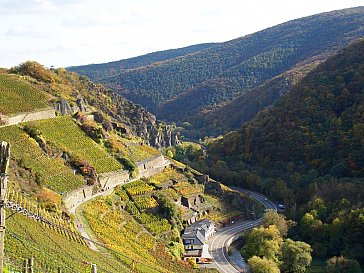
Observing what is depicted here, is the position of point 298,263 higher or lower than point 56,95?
lower

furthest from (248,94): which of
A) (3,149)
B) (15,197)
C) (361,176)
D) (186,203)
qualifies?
(3,149)

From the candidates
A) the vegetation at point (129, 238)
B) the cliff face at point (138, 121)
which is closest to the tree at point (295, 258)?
the vegetation at point (129, 238)

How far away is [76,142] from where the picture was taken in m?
46.4

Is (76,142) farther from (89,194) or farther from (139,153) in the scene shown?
(139,153)

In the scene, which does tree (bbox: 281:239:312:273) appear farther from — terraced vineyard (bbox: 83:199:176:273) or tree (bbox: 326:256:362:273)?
terraced vineyard (bbox: 83:199:176:273)

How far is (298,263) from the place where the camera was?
133ft

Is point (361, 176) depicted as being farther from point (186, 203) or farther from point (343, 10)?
point (343, 10)

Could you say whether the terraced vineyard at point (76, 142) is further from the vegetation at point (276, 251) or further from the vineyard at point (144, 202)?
the vegetation at point (276, 251)

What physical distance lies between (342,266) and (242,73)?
135953mm

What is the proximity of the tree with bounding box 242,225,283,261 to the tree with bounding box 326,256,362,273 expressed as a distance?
453 centimetres

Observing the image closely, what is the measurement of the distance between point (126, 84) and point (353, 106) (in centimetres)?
13509

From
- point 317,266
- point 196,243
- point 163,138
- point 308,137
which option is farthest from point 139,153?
point 163,138

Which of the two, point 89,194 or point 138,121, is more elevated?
point 89,194

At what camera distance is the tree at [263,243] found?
136 ft
